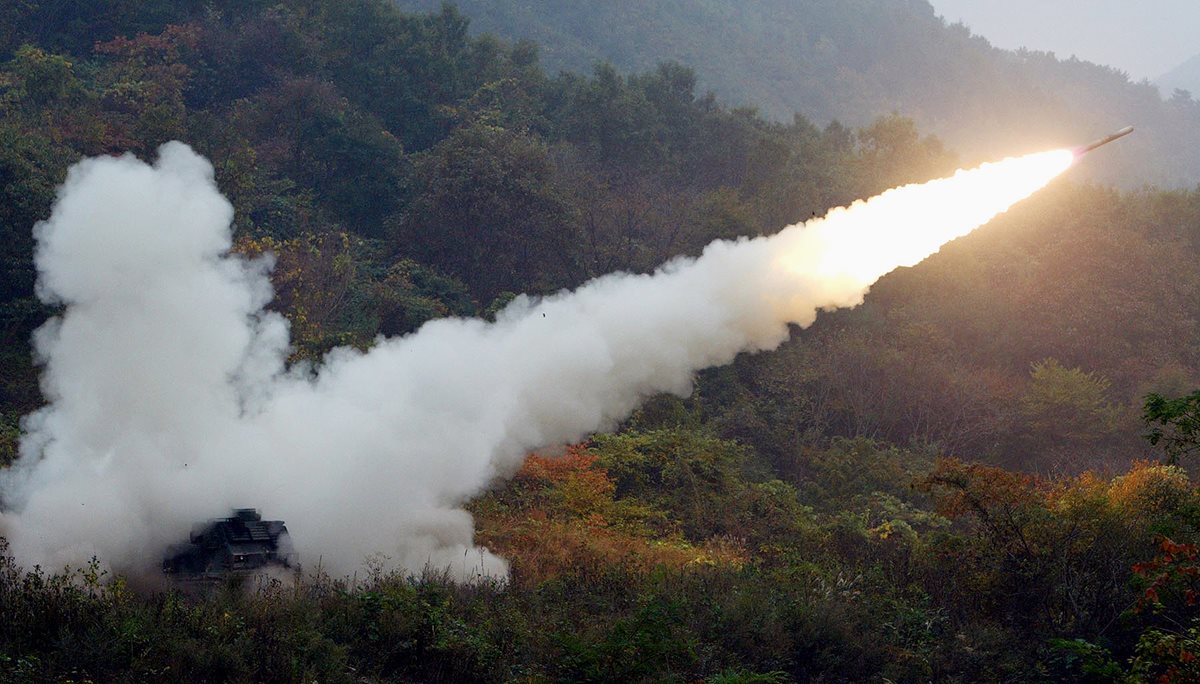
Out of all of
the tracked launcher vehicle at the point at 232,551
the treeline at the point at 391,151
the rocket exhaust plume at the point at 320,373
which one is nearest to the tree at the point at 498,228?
the treeline at the point at 391,151

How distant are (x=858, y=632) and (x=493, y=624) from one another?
5872 millimetres

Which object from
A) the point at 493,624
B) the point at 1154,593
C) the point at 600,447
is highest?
the point at 600,447

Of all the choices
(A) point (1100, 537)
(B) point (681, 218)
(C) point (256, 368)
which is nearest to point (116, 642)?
(C) point (256, 368)

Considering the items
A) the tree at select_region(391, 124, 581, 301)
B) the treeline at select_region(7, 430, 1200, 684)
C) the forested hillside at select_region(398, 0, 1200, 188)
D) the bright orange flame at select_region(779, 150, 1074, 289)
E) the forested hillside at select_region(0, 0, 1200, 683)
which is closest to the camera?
the treeline at select_region(7, 430, 1200, 684)

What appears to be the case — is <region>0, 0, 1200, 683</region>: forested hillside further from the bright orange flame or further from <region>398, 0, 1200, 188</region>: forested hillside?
<region>398, 0, 1200, 188</region>: forested hillside

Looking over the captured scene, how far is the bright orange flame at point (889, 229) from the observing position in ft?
83.4

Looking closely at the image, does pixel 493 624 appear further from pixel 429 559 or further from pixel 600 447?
pixel 600 447

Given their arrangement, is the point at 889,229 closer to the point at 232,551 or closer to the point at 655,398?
the point at 655,398

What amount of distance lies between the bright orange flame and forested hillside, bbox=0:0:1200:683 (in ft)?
17.0

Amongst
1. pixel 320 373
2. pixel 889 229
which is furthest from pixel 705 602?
pixel 889 229

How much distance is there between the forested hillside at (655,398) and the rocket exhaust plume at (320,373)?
72.2 inches

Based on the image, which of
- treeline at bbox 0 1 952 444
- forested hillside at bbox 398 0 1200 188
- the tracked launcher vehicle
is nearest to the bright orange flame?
the tracked launcher vehicle

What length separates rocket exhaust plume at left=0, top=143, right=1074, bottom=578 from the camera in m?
20.0

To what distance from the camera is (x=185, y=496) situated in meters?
19.9
